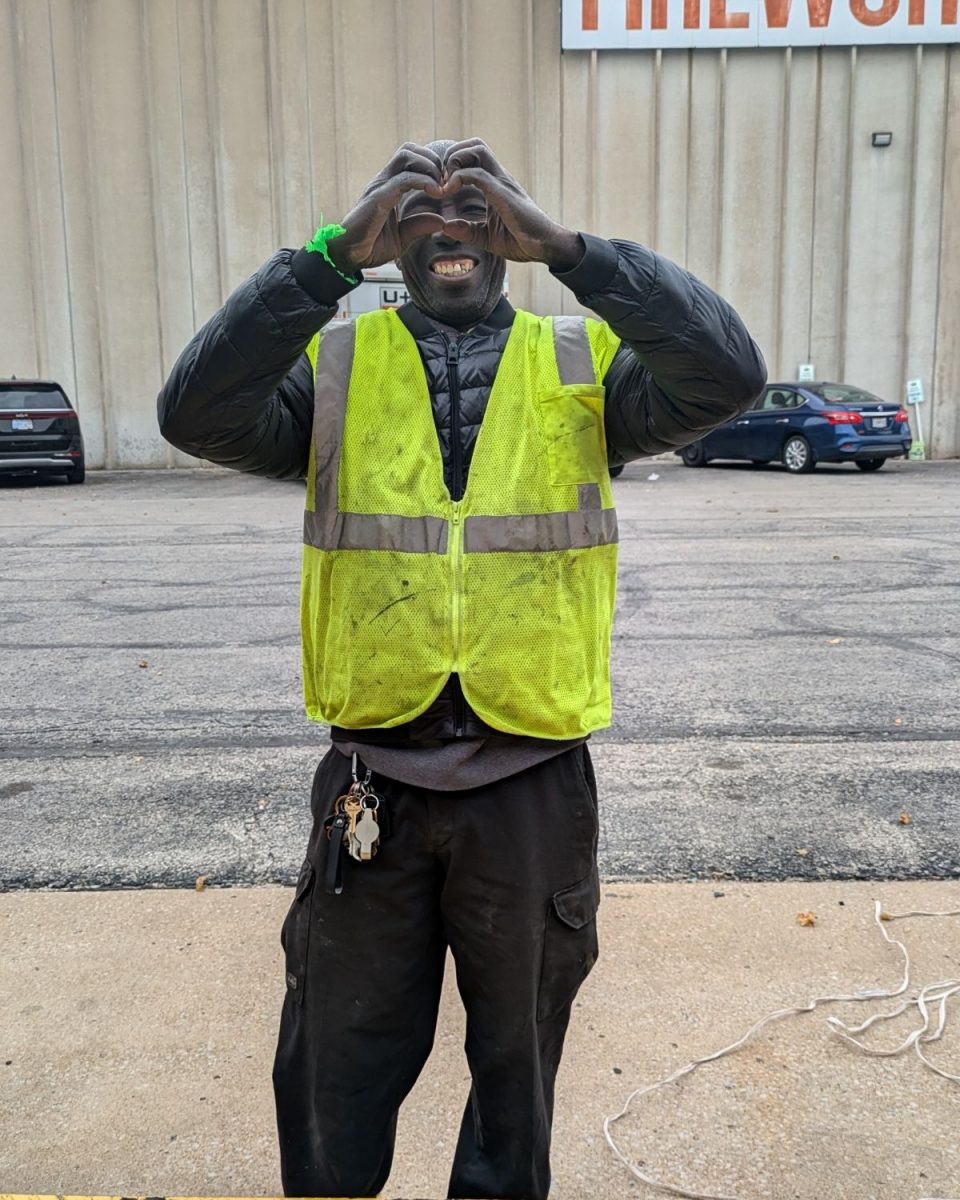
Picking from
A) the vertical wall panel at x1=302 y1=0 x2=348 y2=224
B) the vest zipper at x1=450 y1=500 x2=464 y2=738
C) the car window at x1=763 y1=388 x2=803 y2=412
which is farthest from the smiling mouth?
the vertical wall panel at x1=302 y1=0 x2=348 y2=224

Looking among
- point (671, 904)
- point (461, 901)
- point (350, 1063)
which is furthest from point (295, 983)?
point (671, 904)

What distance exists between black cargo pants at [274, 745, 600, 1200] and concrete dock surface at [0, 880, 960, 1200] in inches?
18.2

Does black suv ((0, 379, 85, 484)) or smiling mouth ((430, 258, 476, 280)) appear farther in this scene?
black suv ((0, 379, 85, 484))

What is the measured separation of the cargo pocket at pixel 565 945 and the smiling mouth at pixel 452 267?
1104 mm

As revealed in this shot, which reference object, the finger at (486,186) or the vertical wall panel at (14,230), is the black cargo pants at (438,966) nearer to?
the finger at (486,186)

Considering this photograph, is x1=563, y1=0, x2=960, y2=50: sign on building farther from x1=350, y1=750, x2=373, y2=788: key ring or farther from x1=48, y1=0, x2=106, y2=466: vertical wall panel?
x1=350, y1=750, x2=373, y2=788: key ring

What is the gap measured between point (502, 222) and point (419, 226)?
133 millimetres

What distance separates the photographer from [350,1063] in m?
2.02

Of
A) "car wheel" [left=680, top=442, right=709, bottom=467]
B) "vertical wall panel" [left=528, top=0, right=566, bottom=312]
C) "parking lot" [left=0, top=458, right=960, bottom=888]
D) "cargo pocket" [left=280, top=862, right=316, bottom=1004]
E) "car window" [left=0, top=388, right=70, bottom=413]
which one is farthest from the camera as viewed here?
"vertical wall panel" [left=528, top=0, right=566, bottom=312]

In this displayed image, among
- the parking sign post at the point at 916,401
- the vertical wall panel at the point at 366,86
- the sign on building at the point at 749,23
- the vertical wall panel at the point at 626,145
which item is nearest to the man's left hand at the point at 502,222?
the vertical wall panel at the point at 366,86

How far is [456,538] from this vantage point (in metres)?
2.00

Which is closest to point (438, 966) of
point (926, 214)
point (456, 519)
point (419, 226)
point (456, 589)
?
point (456, 589)

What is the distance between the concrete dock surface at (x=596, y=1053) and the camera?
2477 millimetres

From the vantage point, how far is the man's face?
1.99m
